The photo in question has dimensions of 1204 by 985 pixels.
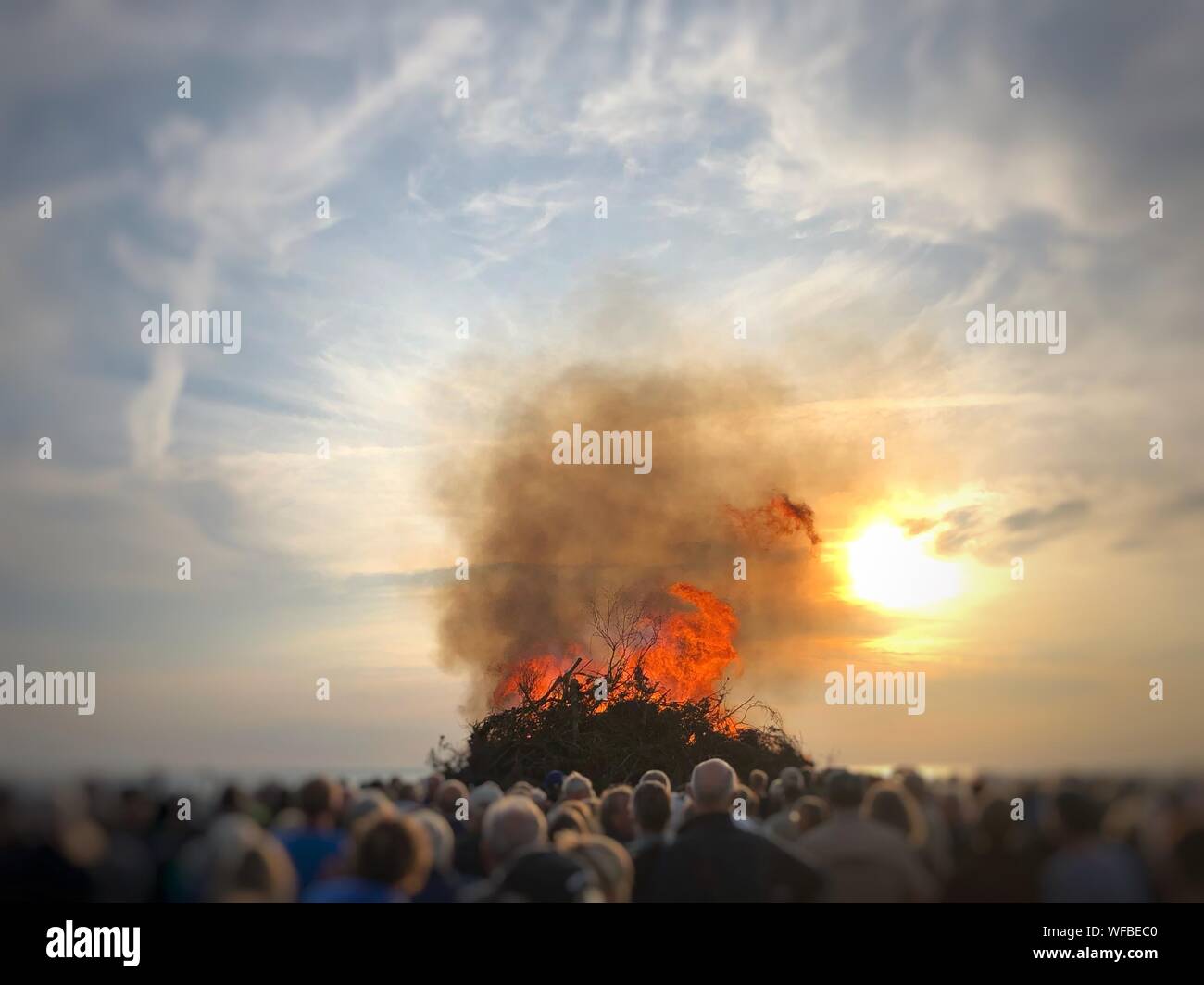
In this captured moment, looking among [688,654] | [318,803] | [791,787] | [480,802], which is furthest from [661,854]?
[688,654]

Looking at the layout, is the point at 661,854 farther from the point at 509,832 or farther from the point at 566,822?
the point at 566,822

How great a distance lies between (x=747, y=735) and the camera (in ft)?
86.8

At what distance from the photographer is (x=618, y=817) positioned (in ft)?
38.4

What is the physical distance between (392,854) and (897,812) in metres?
4.12

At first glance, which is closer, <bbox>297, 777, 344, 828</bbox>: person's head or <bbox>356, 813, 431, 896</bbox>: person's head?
<bbox>356, 813, 431, 896</bbox>: person's head

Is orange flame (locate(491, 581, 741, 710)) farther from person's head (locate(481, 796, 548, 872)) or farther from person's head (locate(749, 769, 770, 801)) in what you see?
person's head (locate(481, 796, 548, 872))

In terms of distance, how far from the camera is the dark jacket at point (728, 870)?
7.72m

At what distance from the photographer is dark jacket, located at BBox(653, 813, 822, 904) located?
772 cm

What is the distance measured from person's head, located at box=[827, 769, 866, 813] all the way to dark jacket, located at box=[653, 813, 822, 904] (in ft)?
1.99

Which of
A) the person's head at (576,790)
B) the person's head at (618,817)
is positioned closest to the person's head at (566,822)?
the person's head at (618,817)

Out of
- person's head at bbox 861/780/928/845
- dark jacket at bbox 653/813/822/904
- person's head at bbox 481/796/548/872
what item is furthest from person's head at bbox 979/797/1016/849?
person's head at bbox 481/796/548/872
